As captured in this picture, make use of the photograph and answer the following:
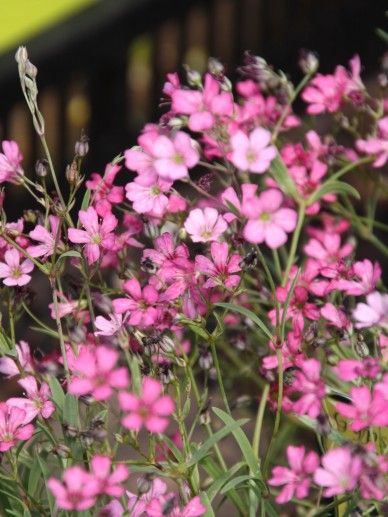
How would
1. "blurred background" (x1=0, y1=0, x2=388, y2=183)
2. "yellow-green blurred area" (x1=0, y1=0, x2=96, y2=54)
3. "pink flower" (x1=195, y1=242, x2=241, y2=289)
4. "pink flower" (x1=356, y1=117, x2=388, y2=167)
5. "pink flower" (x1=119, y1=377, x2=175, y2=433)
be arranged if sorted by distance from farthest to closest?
1. "yellow-green blurred area" (x1=0, y1=0, x2=96, y2=54)
2. "blurred background" (x1=0, y1=0, x2=388, y2=183)
3. "pink flower" (x1=356, y1=117, x2=388, y2=167)
4. "pink flower" (x1=195, y1=242, x2=241, y2=289)
5. "pink flower" (x1=119, y1=377, x2=175, y2=433)

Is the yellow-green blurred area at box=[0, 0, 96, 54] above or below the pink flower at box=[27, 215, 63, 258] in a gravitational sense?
below

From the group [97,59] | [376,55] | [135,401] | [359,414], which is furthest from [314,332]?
[376,55]

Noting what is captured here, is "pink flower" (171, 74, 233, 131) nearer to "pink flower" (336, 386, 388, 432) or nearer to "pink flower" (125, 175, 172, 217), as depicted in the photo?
"pink flower" (125, 175, 172, 217)

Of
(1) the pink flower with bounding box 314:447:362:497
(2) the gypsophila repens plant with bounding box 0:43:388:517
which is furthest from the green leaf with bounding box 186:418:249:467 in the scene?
(1) the pink flower with bounding box 314:447:362:497

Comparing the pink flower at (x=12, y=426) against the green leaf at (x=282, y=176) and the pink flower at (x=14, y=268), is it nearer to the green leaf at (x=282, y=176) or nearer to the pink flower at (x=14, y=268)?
the pink flower at (x=14, y=268)

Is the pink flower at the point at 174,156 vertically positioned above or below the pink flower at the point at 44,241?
above

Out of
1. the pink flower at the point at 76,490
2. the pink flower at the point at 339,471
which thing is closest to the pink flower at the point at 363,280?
the pink flower at the point at 339,471

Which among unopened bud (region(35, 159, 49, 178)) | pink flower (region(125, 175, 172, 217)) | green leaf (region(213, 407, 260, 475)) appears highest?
unopened bud (region(35, 159, 49, 178))
